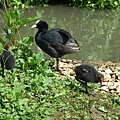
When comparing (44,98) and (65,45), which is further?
(65,45)

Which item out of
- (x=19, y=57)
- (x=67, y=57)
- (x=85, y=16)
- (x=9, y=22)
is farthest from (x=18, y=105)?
→ (x=85, y=16)

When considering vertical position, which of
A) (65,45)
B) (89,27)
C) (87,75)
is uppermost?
(65,45)

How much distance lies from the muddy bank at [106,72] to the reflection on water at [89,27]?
0.90 m

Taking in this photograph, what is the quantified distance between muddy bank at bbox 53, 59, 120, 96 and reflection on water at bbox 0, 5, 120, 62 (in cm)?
90

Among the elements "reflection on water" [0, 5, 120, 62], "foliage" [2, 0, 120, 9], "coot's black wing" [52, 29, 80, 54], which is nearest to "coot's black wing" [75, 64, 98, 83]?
"coot's black wing" [52, 29, 80, 54]

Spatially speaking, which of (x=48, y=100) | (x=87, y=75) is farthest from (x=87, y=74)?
(x=48, y=100)

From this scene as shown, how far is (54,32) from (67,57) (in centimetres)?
200

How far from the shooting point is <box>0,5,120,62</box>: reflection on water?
33.1 ft

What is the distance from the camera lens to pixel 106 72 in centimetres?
810

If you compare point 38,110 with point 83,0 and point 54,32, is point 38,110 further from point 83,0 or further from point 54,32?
point 83,0

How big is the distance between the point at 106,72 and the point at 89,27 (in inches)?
185

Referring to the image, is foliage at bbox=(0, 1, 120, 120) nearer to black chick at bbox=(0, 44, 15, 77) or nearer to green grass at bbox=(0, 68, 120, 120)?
green grass at bbox=(0, 68, 120, 120)

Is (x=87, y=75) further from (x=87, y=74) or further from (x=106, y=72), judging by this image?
(x=106, y=72)

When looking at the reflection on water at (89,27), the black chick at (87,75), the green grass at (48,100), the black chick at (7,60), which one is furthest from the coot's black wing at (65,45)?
the reflection on water at (89,27)
